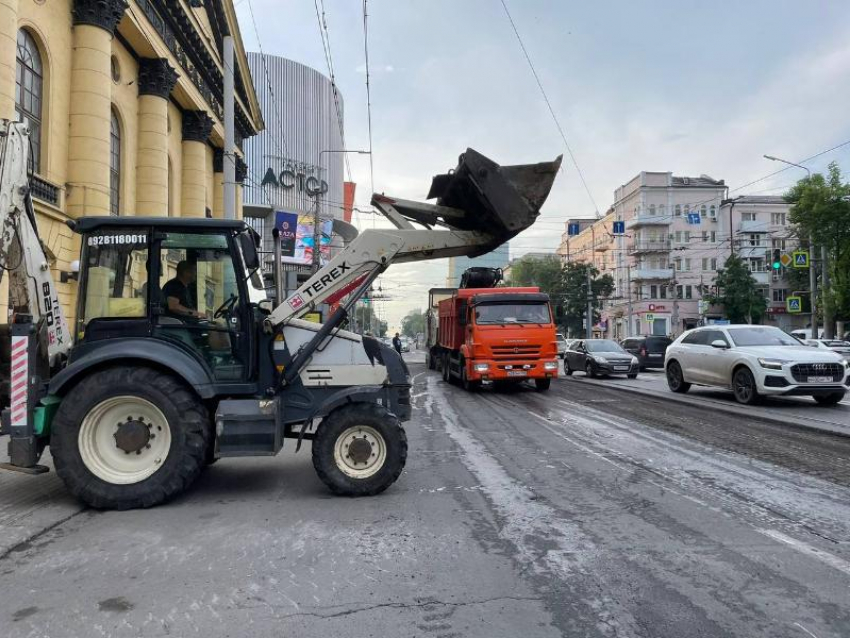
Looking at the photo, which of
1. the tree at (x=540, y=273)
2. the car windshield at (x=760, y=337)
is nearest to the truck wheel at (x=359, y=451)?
the car windshield at (x=760, y=337)

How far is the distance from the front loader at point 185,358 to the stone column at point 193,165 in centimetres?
2167

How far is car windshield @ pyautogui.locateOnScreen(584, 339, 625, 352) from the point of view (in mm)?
25125

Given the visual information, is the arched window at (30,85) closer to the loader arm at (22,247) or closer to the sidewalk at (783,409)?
the loader arm at (22,247)

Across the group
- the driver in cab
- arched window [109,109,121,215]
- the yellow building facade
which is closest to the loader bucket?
the driver in cab

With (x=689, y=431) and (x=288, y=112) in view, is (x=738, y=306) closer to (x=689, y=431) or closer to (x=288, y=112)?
(x=288, y=112)

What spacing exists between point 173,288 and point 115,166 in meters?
17.3

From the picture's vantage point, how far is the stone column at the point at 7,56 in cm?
1299

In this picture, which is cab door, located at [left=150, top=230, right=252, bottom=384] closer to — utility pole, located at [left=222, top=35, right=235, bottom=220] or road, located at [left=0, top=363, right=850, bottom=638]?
road, located at [left=0, top=363, right=850, bottom=638]

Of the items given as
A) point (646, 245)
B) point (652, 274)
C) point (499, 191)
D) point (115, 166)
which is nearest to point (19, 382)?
point (499, 191)

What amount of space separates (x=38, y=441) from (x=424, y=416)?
7453 mm

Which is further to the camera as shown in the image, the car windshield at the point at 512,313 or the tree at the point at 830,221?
the tree at the point at 830,221

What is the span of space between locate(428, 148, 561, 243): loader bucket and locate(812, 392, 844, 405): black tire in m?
9.78

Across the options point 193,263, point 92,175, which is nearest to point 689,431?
point 193,263

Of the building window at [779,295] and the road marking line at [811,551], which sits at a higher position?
the building window at [779,295]
